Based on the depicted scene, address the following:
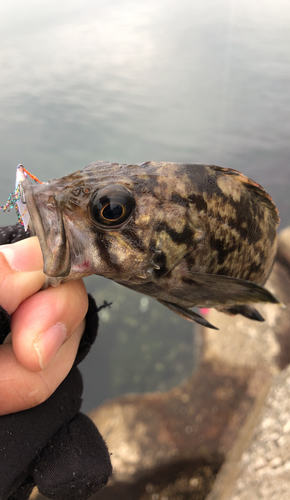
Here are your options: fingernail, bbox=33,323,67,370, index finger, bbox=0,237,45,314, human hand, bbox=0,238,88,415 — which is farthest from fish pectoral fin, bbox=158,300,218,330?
index finger, bbox=0,237,45,314

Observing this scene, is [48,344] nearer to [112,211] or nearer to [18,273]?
[18,273]

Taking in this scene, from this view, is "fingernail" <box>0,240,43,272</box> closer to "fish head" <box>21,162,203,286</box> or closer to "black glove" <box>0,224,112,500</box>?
"fish head" <box>21,162,203,286</box>

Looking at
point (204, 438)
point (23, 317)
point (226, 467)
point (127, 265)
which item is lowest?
point (204, 438)

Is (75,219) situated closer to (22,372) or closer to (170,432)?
(22,372)

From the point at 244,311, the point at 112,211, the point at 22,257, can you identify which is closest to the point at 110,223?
the point at 112,211

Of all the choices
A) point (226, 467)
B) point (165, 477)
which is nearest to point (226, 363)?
point (226, 467)

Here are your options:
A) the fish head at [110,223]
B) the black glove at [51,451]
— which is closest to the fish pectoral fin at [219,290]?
the fish head at [110,223]

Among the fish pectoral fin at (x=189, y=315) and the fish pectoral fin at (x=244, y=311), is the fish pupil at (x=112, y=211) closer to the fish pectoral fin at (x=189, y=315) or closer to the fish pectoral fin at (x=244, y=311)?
the fish pectoral fin at (x=189, y=315)
